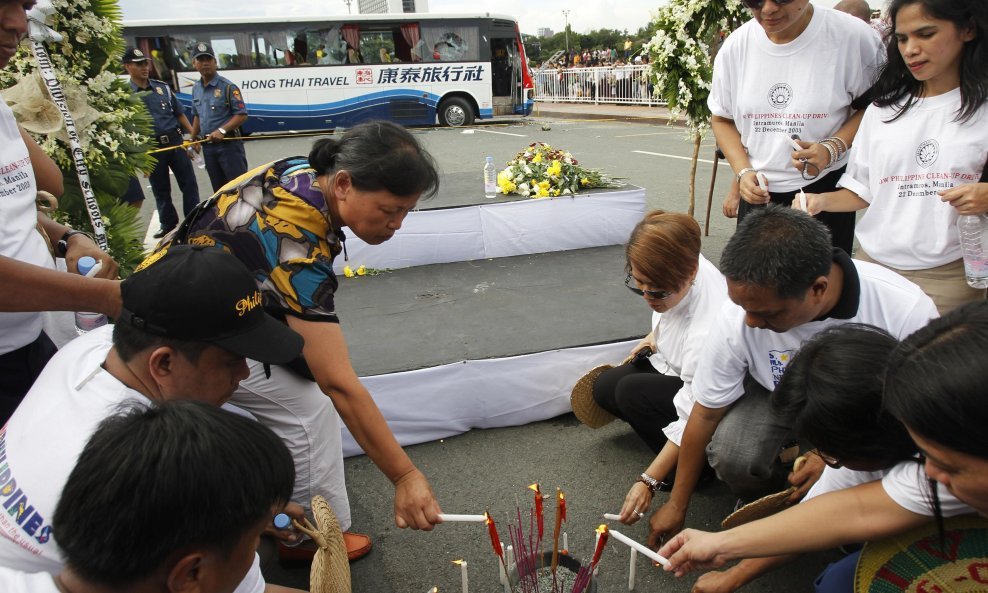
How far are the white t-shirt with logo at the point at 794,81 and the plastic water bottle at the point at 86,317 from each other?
2548 mm

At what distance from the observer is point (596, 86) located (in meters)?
22.7

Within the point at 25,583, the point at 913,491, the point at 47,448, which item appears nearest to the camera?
the point at 25,583

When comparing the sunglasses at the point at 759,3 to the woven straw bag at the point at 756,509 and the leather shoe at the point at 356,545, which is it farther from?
the leather shoe at the point at 356,545

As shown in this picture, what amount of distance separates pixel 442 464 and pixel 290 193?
1.46 m

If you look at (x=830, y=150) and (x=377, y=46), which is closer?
(x=830, y=150)

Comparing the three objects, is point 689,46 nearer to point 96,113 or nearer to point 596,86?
point 96,113

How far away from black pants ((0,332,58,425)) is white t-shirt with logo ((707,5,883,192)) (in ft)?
9.00

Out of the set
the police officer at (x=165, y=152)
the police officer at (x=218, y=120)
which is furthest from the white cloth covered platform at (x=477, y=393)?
the police officer at (x=218, y=120)

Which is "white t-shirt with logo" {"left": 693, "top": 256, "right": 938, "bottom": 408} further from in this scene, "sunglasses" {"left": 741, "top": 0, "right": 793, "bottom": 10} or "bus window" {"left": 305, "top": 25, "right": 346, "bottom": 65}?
"bus window" {"left": 305, "top": 25, "right": 346, "bottom": 65}

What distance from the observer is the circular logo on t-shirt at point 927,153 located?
2.16 metres

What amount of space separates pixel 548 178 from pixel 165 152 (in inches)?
151

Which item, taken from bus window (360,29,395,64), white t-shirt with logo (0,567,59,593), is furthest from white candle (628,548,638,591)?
bus window (360,29,395,64)

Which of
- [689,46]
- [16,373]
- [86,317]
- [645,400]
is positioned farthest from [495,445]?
[689,46]

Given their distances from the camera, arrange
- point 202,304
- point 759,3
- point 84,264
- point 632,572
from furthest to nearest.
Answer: point 759,3
point 84,264
point 632,572
point 202,304
